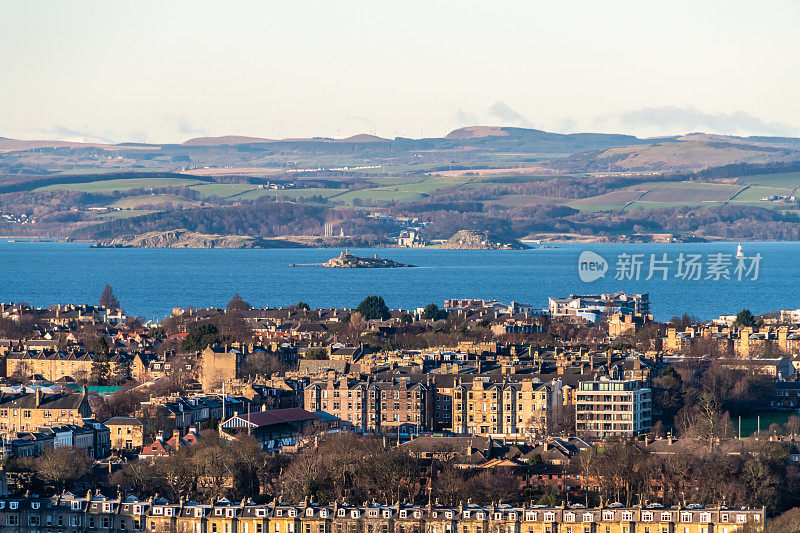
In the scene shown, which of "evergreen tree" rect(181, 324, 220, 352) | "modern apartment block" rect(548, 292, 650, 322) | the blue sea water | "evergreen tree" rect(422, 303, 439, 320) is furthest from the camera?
the blue sea water

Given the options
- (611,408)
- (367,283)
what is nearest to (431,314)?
(611,408)

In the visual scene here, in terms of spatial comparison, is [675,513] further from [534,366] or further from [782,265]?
[782,265]

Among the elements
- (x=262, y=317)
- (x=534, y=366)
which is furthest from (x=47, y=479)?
(x=262, y=317)

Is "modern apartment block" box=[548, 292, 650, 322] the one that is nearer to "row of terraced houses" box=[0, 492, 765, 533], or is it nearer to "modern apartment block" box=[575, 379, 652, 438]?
"modern apartment block" box=[575, 379, 652, 438]

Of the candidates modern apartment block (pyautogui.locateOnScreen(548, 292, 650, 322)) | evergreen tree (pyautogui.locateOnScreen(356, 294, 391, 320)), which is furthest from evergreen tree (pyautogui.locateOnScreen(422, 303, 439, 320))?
modern apartment block (pyautogui.locateOnScreen(548, 292, 650, 322))

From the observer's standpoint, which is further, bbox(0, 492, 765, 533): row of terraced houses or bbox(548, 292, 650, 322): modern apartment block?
bbox(548, 292, 650, 322): modern apartment block

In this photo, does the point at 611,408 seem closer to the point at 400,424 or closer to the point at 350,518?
the point at 400,424

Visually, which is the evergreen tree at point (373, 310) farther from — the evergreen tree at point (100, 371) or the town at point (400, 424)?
the evergreen tree at point (100, 371)
